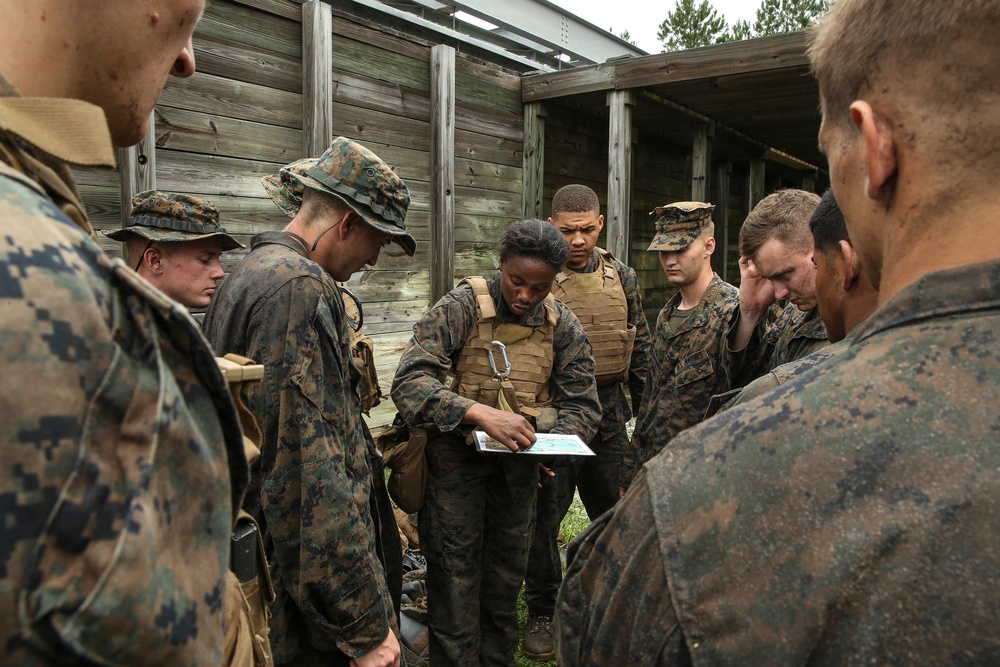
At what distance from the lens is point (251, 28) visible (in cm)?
411

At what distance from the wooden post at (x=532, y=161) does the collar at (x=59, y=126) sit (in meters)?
5.49

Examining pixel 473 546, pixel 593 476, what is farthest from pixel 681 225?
pixel 473 546

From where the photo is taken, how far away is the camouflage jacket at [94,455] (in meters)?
0.55

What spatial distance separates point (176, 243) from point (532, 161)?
3680 millimetres

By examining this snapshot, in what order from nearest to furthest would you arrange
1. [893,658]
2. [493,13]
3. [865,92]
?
[893,658] → [865,92] → [493,13]

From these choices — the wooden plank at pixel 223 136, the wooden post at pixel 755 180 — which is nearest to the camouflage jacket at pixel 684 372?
the wooden plank at pixel 223 136

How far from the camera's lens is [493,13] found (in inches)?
229

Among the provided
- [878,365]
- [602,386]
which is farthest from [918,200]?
[602,386]

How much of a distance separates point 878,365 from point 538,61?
6670 mm

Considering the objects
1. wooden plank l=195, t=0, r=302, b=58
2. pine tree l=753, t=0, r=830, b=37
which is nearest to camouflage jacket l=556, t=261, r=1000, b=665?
wooden plank l=195, t=0, r=302, b=58

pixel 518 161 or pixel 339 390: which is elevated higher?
pixel 518 161

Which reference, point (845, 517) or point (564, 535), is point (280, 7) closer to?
point (564, 535)

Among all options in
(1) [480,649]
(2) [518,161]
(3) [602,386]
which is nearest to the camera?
(1) [480,649]

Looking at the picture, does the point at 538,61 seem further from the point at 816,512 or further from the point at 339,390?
the point at 816,512
